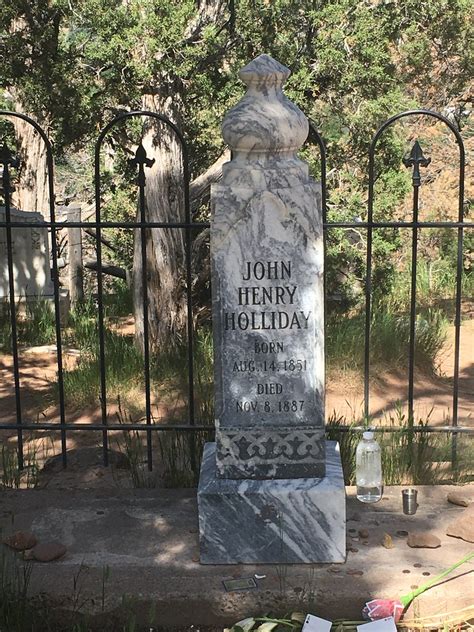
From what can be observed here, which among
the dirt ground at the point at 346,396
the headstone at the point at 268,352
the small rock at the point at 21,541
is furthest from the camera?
the dirt ground at the point at 346,396

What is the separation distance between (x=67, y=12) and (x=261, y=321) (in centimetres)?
555

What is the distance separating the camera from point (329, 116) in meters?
8.71

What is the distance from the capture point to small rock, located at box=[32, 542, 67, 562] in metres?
3.60

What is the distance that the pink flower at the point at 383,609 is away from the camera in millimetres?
3238

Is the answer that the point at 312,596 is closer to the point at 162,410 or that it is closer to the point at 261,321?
the point at 261,321

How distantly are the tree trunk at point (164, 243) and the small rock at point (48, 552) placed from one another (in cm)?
466

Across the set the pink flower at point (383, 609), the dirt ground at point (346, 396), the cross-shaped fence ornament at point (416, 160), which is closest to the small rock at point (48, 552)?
Answer: the pink flower at point (383, 609)

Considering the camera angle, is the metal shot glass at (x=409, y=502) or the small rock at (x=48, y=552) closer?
the small rock at (x=48, y=552)

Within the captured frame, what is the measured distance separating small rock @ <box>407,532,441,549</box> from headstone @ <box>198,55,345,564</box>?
0.31 m

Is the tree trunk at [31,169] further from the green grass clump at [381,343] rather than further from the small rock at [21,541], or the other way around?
the small rock at [21,541]

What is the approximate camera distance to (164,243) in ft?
27.7

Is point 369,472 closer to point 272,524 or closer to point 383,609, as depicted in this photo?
point 272,524

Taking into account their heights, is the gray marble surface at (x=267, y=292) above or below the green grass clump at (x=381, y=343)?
above

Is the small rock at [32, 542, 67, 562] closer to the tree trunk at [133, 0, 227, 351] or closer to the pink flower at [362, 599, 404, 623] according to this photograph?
the pink flower at [362, 599, 404, 623]
